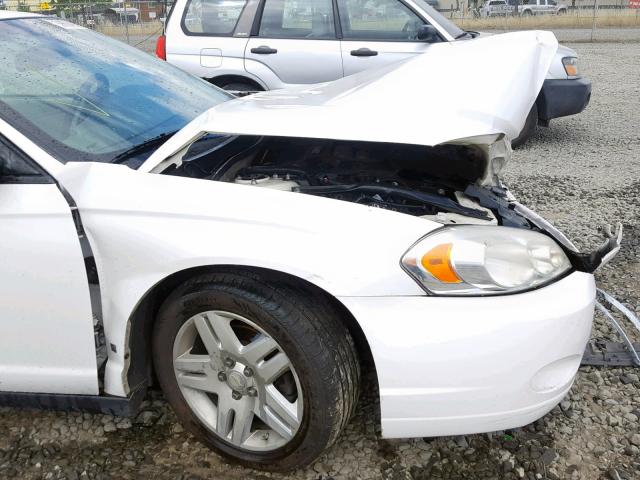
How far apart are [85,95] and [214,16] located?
471cm

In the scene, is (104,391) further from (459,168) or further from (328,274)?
(459,168)

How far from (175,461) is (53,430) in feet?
1.90

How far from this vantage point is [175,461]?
7.60 ft

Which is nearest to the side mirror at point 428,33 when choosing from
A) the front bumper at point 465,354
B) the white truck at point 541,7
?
the front bumper at point 465,354

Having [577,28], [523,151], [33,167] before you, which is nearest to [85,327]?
[33,167]

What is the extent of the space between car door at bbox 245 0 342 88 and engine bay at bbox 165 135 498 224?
166 inches

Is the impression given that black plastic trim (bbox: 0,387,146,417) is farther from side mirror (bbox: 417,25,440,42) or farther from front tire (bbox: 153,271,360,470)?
side mirror (bbox: 417,25,440,42)

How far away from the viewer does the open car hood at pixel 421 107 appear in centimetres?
214

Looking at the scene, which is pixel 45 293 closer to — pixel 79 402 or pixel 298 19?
pixel 79 402

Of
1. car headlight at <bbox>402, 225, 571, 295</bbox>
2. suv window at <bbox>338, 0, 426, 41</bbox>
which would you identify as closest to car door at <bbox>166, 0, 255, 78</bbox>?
suv window at <bbox>338, 0, 426, 41</bbox>

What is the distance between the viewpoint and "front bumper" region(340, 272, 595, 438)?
1865mm

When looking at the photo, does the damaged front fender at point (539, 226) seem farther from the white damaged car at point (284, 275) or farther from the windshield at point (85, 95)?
the windshield at point (85, 95)

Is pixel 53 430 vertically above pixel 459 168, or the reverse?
pixel 459 168

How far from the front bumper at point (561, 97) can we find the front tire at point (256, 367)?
5.18 m
